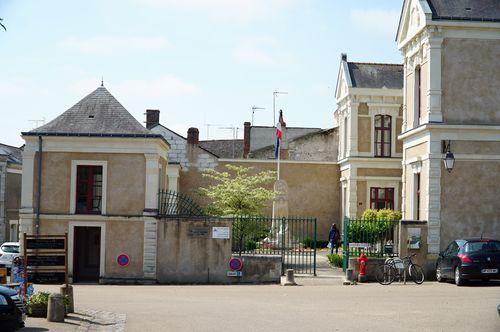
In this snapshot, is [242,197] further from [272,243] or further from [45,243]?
[45,243]

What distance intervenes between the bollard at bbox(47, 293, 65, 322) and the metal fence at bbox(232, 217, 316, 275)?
11769 mm

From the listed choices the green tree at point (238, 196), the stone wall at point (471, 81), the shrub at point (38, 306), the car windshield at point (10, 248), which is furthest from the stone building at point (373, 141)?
the shrub at point (38, 306)

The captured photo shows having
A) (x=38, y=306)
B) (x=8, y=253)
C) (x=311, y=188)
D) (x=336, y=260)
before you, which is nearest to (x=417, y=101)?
(x=336, y=260)

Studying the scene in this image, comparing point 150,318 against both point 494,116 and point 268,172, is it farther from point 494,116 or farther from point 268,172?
point 268,172

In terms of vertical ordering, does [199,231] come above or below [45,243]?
above

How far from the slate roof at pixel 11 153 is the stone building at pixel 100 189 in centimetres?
1592

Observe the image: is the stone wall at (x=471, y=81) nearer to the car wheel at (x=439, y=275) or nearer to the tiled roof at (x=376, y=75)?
the car wheel at (x=439, y=275)

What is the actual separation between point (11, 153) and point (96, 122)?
742 inches

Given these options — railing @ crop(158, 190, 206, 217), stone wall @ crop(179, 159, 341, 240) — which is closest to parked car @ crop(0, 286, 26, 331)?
railing @ crop(158, 190, 206, 217)

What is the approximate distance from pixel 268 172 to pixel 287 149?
13.5ft

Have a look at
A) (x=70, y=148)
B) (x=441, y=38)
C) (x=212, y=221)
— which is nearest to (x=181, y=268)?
(x=212, y=221)

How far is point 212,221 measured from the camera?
2697 centimetres

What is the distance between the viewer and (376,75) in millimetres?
43312

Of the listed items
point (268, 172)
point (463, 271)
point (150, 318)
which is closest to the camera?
point (150, 318)
